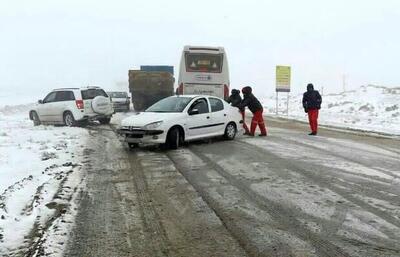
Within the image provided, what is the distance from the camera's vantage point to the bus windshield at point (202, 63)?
23812mm

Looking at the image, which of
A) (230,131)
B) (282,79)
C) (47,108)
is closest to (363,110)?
(282,79)

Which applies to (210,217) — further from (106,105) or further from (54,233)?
(106,105)

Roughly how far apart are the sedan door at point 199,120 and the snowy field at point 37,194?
121 inches

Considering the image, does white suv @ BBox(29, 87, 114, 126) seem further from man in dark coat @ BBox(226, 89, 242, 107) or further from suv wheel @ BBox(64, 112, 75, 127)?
man in dark coat @ BBox(226, 89, 242, 107)

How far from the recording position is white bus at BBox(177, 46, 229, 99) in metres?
23.8

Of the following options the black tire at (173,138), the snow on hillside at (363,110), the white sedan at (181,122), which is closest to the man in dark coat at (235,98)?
the white sedan at (181,122)

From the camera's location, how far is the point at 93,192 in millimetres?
8680

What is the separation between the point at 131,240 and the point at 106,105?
57.3 feet

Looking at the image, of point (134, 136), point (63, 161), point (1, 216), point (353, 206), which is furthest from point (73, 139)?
point (353, 206)

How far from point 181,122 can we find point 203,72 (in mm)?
9681

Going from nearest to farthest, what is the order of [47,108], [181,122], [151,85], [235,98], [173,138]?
1. [173,138]
2. [181,122]
3. [235,98]
4. [47,108]
5. [151,85]

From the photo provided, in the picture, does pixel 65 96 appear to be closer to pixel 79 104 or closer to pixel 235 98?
pixel 79 104

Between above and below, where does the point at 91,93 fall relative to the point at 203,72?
below

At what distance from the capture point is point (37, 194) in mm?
8328
